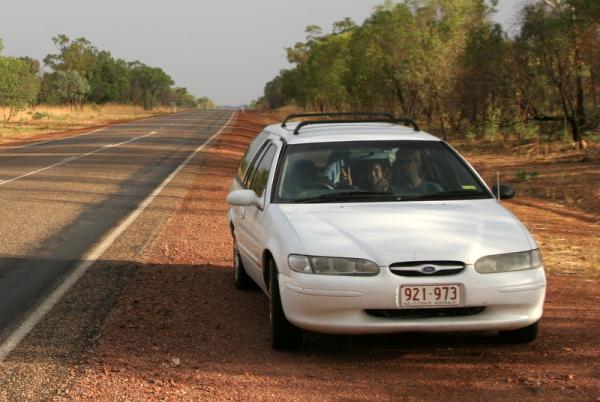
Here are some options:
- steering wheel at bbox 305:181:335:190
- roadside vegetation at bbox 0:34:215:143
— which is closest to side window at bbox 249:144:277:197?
steering wheel at bbox 305:181:335:190

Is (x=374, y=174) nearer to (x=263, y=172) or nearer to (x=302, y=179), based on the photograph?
(x=302, y=179)

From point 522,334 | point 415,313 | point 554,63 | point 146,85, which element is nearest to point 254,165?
point 415,313

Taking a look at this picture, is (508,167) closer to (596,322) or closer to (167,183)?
(167,183)

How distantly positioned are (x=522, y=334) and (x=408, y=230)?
1052mm

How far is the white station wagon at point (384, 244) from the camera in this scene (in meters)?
5.18

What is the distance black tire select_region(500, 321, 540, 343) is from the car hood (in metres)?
0.58

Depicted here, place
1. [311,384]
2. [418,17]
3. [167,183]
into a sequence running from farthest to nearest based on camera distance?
[418,17]
[167,183]
[311,384]

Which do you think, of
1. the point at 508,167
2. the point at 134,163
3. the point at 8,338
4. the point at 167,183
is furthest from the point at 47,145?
the point at 8,338

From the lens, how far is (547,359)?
18.0 ft

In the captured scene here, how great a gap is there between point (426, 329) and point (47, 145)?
96.8 feet

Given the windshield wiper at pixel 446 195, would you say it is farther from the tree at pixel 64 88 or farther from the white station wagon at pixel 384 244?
the tree at pixel 64 88

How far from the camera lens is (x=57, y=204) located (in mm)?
14344

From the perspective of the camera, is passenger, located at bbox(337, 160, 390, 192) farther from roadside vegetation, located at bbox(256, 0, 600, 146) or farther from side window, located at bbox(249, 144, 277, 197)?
roadside vegetation, located at bbox(256, 0, 600, 146)

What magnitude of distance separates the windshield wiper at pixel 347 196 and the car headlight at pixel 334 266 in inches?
38.6
